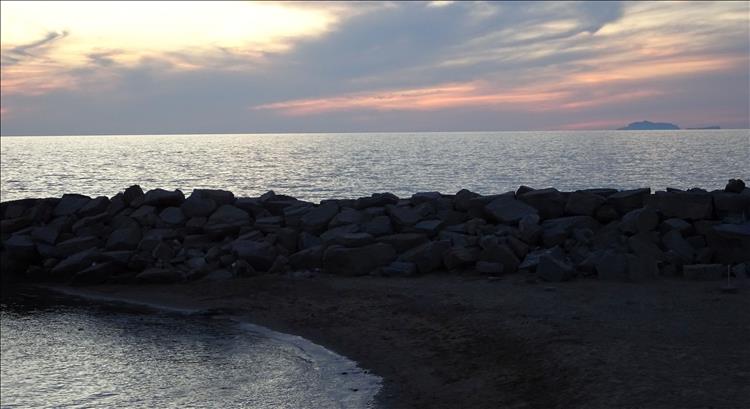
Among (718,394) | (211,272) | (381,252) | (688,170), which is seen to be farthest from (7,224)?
(688,170)

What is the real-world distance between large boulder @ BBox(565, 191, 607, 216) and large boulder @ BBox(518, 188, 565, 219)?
0.98 feet

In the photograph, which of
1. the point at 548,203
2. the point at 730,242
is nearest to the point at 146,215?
the point at 548,203

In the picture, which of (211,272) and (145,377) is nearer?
(145,377)

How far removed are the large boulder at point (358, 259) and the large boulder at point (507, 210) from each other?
317 cm

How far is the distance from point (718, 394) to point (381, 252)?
33.9 ft

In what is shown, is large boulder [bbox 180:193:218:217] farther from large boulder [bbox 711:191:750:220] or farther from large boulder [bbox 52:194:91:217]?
large boulder [bbox 711:191:750:220]

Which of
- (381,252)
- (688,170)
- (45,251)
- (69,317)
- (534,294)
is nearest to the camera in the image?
(534,294)

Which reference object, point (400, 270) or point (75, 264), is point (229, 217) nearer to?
point (75, 264)

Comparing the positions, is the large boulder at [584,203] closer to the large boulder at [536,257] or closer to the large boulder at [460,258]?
the large boulder at [536,257]

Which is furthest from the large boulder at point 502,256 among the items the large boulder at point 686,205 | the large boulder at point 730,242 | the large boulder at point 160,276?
the large boulder at point 160,276

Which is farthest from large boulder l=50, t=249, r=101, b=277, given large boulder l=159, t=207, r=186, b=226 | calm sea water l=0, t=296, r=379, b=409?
calm sea water l=0, t=296, r=379, b=409

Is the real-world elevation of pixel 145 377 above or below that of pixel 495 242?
below

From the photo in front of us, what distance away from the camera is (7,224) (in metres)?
24.1

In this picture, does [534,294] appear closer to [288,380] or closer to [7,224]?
[288,380]
